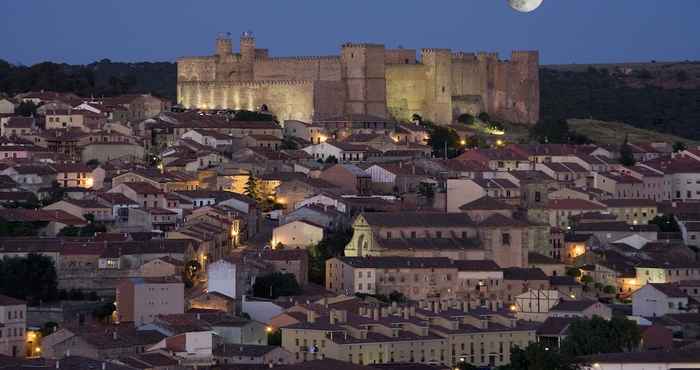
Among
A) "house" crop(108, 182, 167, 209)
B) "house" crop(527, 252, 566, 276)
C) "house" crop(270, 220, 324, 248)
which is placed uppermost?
"house" crop(108, 182, 167, 209)

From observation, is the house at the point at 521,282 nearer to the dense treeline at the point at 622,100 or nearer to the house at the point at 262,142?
the house at the point at 262,142

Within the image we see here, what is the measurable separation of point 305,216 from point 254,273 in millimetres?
5051

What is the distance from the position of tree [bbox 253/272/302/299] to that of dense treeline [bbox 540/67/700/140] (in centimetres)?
4104

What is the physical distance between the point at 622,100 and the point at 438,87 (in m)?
31.7

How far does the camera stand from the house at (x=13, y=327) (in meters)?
41.1

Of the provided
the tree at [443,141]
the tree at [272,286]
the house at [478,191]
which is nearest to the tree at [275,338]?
the tree at [272,286]

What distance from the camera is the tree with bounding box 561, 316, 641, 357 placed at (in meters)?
41.0

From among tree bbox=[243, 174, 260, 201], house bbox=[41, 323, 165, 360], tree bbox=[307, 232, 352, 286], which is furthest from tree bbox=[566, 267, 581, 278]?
house bbox=[41, 323, 165, 360]

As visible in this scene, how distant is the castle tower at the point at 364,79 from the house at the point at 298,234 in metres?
18.5

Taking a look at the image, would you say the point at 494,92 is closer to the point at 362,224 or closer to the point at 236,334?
the point at 362,224

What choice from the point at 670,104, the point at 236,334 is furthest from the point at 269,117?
the point at 670,104

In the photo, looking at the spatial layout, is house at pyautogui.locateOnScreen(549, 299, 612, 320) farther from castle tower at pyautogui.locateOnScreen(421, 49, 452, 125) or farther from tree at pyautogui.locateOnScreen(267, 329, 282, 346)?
castle tower at pyautogui.locateOnScreen(421, 49, 452, 125)

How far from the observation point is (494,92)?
72.6 metres

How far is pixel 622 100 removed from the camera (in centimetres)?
9969
